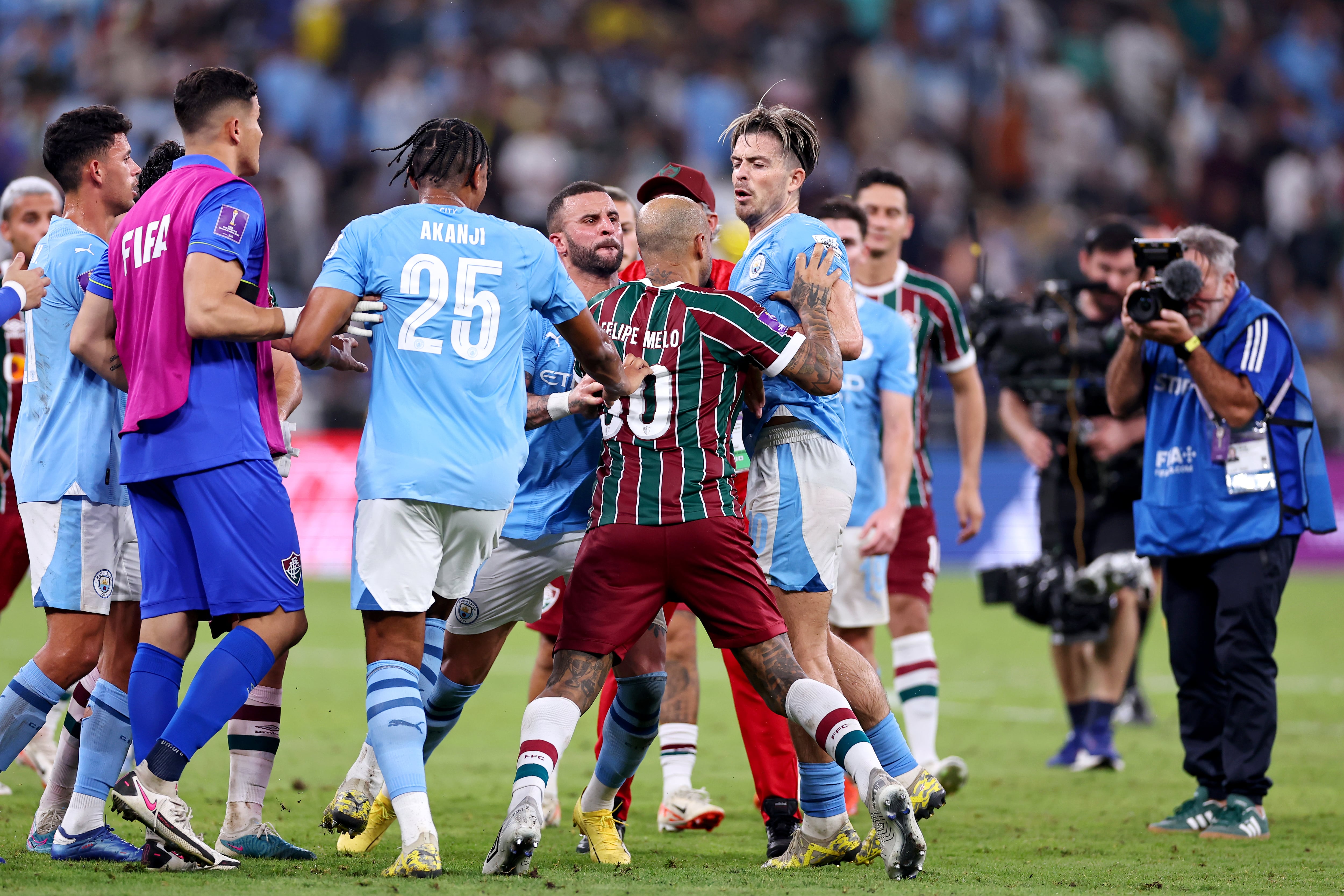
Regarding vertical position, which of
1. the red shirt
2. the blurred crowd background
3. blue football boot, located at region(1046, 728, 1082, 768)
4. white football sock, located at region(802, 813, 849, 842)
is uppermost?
the blurred crowd background

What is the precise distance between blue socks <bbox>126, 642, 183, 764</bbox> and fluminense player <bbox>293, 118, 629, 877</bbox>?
2.09 ft

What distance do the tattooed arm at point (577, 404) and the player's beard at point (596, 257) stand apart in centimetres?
79

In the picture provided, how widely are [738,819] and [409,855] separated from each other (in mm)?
2433

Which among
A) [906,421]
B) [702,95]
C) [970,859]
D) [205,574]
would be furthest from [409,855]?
[702,95]

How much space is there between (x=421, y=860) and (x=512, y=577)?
4.23 feet

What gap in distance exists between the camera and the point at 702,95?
68.3 feet

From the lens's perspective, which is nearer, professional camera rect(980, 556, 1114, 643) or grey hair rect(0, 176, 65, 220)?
grey hair rect(0, 176, 65, 220)

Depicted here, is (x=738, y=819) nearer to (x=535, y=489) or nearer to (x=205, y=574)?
(x=535, y=489)

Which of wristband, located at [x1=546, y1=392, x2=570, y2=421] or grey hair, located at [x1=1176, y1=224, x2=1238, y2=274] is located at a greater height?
grey hair, located at [x1=1176, y1=224, x2=1238, y2=274]

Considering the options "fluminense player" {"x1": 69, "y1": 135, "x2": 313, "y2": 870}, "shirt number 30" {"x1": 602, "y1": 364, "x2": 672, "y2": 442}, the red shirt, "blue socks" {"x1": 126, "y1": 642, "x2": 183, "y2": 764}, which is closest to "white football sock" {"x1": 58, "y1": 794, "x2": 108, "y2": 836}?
"fluminense player" {"x1": 69, "y1": 135, "x2": 313, "y2": 870}

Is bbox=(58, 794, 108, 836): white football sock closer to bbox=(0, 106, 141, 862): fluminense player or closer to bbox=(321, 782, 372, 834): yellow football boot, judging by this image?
bbox=(0, 106, 141, 862): fluminense player

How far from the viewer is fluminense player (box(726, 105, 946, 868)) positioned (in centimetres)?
518

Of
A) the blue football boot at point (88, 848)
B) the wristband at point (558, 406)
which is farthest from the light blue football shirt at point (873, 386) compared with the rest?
the blue football boot at point (88, 848)

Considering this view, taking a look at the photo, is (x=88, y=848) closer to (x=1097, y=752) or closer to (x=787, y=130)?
(x=787, y=130)
